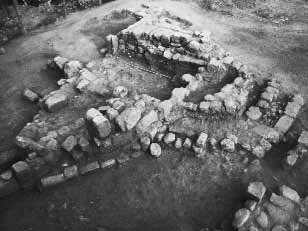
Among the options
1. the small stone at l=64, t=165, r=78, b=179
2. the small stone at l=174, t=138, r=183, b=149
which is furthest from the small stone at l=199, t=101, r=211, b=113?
the small stone at l=64, t=165, r=78, b=179

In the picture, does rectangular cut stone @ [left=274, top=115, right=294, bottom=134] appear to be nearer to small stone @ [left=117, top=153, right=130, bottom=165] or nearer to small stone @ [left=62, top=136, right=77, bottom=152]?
small stone @ [left=117, top=153, right=130, bottom=165]

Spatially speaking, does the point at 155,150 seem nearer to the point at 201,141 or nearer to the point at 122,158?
the point at 122,158

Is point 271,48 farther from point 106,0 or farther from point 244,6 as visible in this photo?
point 106,0

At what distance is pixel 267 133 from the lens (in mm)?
6891

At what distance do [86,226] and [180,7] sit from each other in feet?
34.4

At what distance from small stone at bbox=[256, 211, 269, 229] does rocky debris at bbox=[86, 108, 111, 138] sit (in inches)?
148

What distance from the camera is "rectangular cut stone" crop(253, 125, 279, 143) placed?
22.3ft

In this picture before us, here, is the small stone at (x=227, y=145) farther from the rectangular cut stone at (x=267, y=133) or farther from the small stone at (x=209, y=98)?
the small stone at (x=209, y=98)

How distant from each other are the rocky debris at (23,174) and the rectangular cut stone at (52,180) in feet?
1.07

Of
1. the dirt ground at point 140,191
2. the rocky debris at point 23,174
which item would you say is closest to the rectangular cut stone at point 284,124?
the dirt ground at point 140,191

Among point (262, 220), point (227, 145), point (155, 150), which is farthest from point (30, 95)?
point (262, 220)

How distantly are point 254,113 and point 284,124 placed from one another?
2.53 feet

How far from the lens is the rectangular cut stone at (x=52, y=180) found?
6.18 metres

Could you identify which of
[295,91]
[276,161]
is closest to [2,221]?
[276,161]
